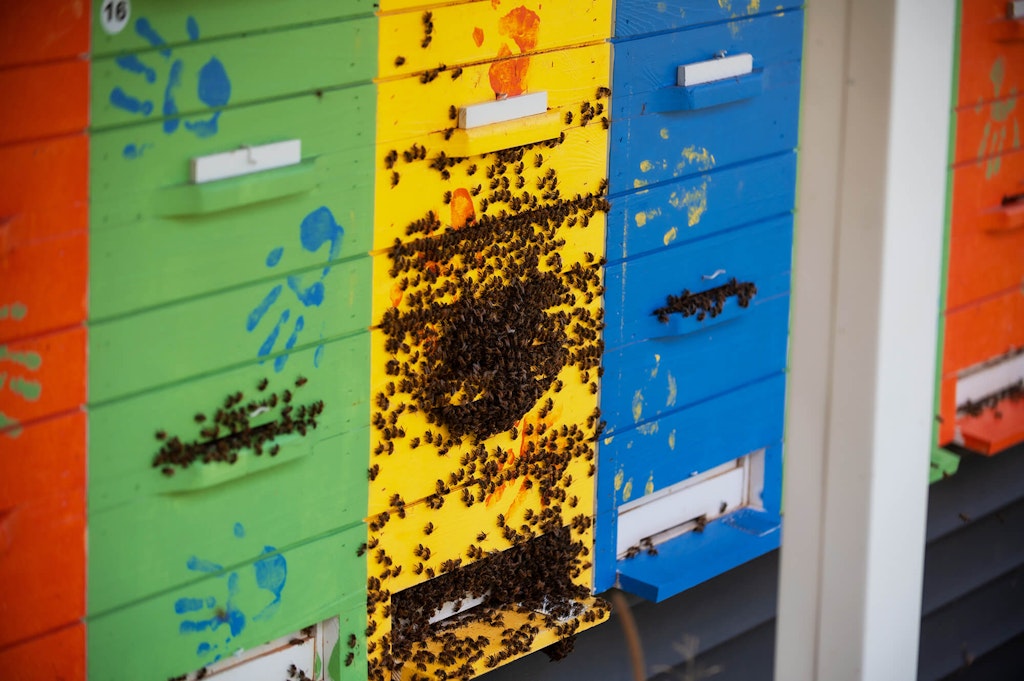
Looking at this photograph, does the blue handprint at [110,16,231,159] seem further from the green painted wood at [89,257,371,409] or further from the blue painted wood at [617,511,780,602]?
the blue painted wood at [617,511,780,602]

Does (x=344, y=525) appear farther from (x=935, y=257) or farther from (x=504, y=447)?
(x=935, y=257)

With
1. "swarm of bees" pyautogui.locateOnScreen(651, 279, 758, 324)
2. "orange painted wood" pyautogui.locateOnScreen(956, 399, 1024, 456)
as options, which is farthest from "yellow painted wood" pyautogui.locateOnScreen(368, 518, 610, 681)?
"orange painted wood" pyautogui.locateOnScreen(956, 399, 1024, 456)

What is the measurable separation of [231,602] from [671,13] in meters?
1.98

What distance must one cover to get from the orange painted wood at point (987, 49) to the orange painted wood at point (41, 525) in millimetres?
3479

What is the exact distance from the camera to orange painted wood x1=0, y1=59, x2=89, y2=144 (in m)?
2.41

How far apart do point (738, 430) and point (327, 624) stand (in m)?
1.61

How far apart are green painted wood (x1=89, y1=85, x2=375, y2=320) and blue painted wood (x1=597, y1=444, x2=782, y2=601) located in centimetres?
142

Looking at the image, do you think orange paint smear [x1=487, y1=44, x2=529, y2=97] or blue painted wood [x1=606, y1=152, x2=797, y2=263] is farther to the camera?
blue painted wood [x1=606, y1=152, x2=797, y2=263]

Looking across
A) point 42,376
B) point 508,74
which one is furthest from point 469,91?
point 42,376

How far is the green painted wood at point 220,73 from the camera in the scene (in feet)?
8.39

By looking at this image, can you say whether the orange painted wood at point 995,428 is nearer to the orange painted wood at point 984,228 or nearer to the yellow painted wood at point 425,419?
the orange painted wood at point 984,228

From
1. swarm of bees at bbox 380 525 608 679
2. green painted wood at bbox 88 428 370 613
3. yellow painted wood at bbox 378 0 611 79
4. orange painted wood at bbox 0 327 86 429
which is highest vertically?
yellow painted wood at bbox 378 0 611 79

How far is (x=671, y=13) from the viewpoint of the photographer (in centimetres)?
373

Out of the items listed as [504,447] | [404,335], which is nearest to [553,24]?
[404,335]
